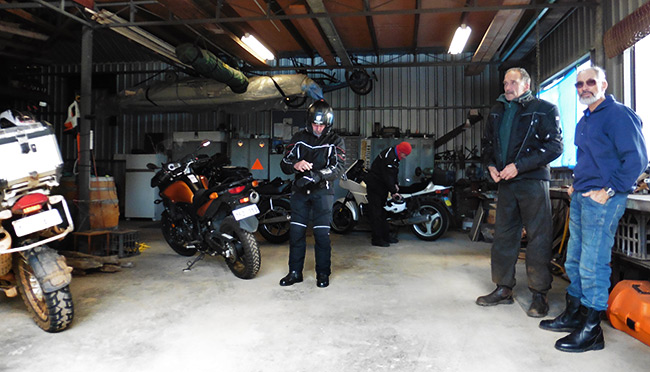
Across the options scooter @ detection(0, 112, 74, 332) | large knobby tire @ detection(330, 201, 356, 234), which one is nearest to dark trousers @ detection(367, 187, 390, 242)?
large knobby tire @ detection(330, 201, 356, 234)

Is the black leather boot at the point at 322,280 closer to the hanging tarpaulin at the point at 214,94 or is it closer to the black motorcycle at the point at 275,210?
the black motorcycle at the point at 275,210

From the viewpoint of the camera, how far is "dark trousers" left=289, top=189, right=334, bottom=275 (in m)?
3.83

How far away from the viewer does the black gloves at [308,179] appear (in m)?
3.65

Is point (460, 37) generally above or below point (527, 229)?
above

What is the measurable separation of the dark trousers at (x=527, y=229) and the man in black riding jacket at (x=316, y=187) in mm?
1490

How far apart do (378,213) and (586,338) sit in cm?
386

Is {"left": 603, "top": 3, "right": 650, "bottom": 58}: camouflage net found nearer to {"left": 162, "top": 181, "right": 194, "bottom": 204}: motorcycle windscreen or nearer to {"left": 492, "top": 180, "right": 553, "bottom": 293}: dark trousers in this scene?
{"left": 492, "top": 180, "right": 553, "bottom": 293}: dark trousers

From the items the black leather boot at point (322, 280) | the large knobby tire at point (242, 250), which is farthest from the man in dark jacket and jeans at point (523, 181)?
the large knobby tire at point (242, 250)

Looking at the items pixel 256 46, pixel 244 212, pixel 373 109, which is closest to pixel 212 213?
pixel 244 212

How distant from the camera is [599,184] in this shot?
2465 millimetres

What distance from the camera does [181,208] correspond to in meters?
4.47

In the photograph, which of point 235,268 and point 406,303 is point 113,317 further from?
point 406,303

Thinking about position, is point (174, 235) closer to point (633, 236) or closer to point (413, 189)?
point (413, 189)

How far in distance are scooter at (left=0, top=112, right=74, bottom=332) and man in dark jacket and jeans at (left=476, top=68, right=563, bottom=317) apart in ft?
10.1
